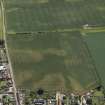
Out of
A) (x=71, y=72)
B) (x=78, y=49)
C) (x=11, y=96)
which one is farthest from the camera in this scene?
(x=78, y=49)

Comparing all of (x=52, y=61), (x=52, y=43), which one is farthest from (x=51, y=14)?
(x=52, y=61)

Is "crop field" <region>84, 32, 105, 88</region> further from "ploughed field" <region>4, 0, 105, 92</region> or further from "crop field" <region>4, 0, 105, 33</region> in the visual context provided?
"crop field" <region>4, 0, 105, 33</region>

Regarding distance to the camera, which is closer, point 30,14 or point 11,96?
point 11,96

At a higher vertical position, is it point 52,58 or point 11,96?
point 52,58

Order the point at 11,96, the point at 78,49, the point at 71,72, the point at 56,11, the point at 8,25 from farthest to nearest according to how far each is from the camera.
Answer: the point at 56,11
the point at 8,25
the point at 78,49
the point at 71,72
the point at 11,96

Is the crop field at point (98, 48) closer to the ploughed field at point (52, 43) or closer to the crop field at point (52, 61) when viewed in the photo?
the ploughed field at point (52, 43)

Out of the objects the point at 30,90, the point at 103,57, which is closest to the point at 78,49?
the point at 103,57

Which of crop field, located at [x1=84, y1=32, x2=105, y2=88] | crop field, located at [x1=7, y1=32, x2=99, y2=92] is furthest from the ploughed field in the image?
crop field, located at [x1=84, y1=32, x2=105, y2=88]

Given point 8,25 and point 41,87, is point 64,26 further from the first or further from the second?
point 41,87

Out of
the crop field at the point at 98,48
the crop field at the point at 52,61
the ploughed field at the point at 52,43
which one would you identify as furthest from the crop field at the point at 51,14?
the crop field at the point at 98,48

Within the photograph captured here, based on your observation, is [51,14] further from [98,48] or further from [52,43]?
[98,48]
